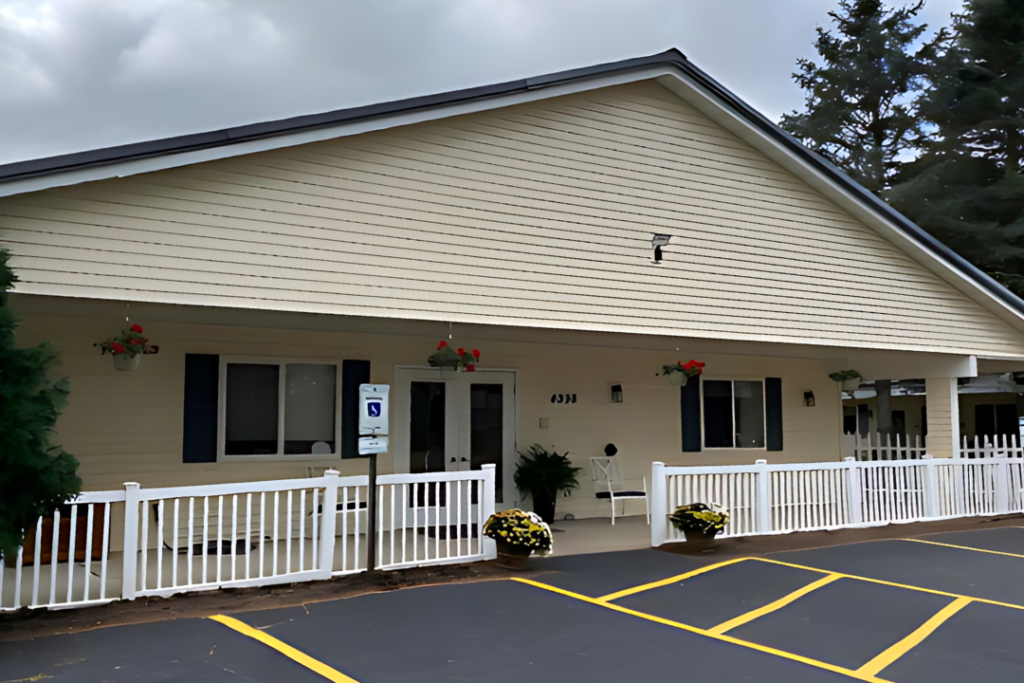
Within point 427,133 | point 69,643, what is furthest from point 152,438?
point 427,133

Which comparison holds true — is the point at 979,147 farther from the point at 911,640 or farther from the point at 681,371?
the point at 911,640

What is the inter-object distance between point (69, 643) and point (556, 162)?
6.45m

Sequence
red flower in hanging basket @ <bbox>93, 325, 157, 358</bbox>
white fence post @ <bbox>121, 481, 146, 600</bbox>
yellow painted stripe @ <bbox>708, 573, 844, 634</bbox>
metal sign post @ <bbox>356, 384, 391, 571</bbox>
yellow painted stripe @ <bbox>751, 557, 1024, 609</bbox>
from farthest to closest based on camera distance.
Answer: red flower in hanging basket @ <bbox>93, 325, 157, 358</bbox>
metal sign post @ <bbox>356, 384, 391, 571</bbox>
yellow painted stripe @ <bbox>751, 557, 1024, 609</bbox>
white fence post @ <bbox>121, 481, 146, 600</bbox>
yellow painted stripe @ <bbox>708, 573, 844, 634</bbox>

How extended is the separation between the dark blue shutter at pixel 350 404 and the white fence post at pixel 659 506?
12.1 ft

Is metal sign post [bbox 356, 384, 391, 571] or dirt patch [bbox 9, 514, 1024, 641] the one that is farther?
metal sign post [bbox 356, 384, 391, 571]

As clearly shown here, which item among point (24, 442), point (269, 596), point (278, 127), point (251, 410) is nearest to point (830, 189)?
point (278, 127)

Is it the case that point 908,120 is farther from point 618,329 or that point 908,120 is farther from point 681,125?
point 618,329

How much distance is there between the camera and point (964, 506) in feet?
37.5

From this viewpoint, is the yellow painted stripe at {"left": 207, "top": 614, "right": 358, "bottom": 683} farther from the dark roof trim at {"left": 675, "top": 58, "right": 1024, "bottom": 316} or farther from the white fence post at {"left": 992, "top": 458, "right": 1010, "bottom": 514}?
the white fence post at {"left": 992, "top": 458, "right": 1010, "bottom": 514}

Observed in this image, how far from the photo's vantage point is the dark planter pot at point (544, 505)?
35.0 feet

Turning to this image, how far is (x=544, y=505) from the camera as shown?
1068 centimetres

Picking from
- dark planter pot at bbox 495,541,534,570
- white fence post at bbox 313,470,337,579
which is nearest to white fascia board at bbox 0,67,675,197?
white fence post at bbox 313,470,337,579

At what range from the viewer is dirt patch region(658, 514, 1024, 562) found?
8.65 meters

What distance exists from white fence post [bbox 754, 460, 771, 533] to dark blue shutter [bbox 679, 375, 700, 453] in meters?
2.81
